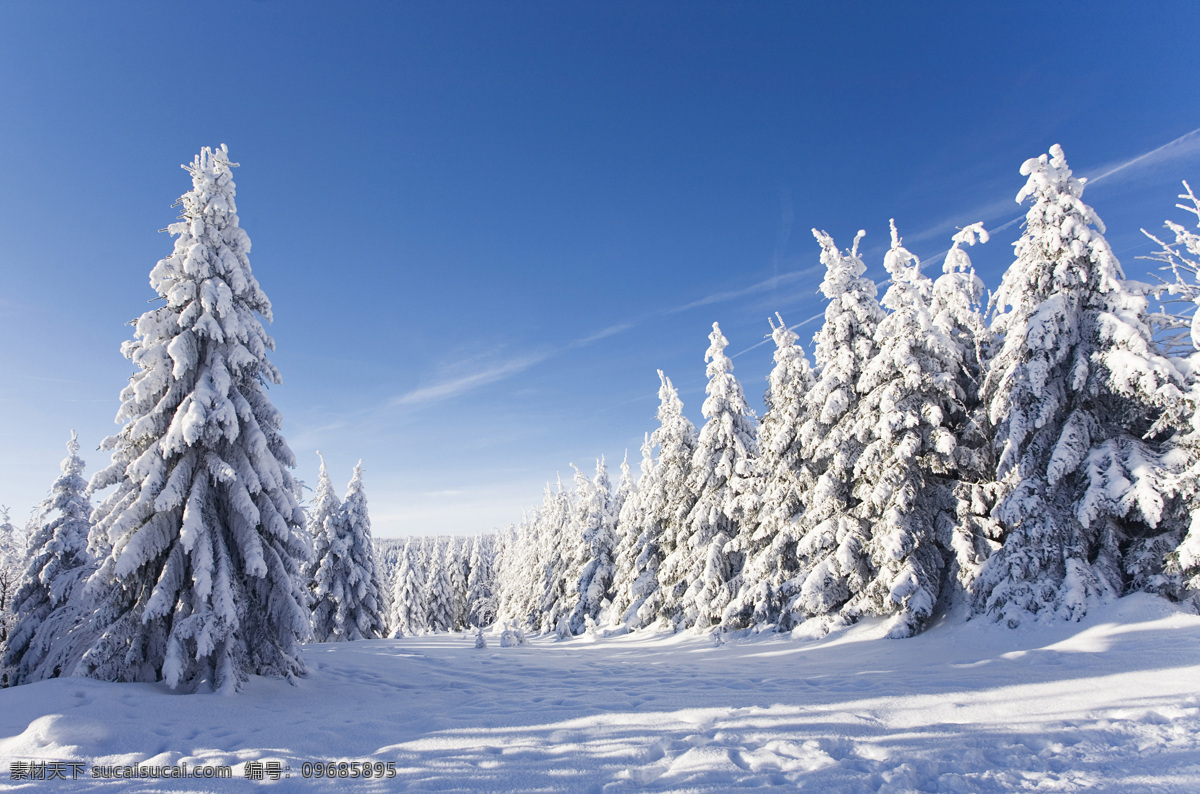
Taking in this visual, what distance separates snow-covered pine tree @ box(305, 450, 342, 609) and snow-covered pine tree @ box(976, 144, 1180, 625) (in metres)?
30.7

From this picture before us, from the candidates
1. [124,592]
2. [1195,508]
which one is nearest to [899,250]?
[1195,508]

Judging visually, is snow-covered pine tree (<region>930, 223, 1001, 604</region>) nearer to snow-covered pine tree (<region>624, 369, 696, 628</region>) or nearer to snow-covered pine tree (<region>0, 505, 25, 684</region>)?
snow-covered pine tree (<region>624, 369, 696, 628</region>)

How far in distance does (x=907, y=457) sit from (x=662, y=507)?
14250 millimetres

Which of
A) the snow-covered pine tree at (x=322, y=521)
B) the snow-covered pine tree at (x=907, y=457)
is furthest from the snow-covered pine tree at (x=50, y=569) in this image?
the snow-covered pine tree at (x=907, y=457)

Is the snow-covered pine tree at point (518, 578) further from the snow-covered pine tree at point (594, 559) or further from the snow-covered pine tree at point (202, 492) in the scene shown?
the snow-covered pine tree at point (202, 492)

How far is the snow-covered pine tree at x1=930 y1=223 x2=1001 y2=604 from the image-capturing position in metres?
15.0

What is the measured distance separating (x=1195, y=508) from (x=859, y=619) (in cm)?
816

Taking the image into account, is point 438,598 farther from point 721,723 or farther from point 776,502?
point 721,723

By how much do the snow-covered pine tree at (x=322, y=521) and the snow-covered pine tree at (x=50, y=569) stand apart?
403 inches

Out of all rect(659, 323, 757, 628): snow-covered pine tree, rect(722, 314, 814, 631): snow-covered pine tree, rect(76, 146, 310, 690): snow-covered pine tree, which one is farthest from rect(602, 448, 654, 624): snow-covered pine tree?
rect(76, 146, 310, 690): snow-covered pine tree

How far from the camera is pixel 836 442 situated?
1761 centimetres

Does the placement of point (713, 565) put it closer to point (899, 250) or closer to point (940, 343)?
point (940, 343)

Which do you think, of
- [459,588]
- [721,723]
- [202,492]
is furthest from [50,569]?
[459,588]

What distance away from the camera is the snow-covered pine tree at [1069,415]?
11781 mm
